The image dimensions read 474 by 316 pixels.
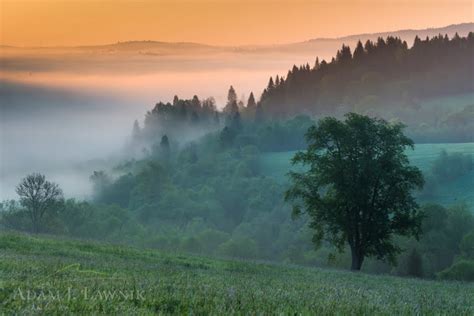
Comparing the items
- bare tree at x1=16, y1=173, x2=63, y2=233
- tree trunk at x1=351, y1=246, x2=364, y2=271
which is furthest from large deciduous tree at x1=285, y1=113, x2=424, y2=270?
bare tree at x1=16, y1=173, x2=63, y2=233

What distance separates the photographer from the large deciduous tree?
46.8 metres

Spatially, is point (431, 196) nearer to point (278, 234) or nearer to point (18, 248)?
point (278, 234)

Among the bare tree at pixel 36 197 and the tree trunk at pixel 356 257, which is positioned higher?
the bare tree at pixel 36 197

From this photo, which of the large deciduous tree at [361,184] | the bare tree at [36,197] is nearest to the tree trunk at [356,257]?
the large deciduous tree at [361,184]

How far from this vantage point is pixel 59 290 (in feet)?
31.8

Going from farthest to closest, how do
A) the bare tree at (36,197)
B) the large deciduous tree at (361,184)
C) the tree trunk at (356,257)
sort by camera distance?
the bare tree at (36,197)
the tree trunk at (356,257)
the large deciduous tree at (361,184)

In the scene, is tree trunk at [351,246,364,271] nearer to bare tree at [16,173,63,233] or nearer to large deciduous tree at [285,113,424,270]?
large deciduous tree at [285,113,424,270]

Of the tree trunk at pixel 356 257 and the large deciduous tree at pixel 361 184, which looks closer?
the large deciduous tree at pixel 361 184

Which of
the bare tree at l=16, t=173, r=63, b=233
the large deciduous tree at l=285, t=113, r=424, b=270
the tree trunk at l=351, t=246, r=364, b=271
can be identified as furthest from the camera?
the bare tree at l=16, t=173, r=63, b=233

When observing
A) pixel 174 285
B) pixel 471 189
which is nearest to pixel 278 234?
pixel 471 189

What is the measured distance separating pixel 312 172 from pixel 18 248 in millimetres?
25638

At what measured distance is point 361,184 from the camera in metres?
47.1

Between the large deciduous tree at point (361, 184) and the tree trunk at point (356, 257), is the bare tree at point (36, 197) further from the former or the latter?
the tree trunk at point (356, 257)

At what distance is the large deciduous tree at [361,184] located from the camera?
1844 inches
